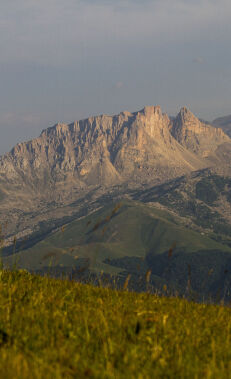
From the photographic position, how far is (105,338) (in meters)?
6.93

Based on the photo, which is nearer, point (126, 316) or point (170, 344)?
point (170, 344)

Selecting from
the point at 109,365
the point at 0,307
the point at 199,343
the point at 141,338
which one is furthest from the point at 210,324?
the point at 0,307

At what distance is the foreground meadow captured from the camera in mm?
5523

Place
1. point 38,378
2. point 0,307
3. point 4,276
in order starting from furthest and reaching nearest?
point 4,276
point 0,307
point 38,378

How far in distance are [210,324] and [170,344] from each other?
1.62m

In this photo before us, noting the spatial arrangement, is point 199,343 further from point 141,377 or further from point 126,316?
point 141,377

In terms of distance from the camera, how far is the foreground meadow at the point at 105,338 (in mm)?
5523

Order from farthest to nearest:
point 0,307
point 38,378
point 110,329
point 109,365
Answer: point 0,307 → point 110,329 → point 109,365 → point 38,378

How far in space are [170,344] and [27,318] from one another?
2.39m

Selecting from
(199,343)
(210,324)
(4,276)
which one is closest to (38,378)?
(199,343)

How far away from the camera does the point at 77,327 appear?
7.25m

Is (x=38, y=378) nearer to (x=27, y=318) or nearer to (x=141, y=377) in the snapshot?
(x=141, y=377)

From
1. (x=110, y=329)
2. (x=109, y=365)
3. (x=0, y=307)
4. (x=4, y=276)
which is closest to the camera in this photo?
(x=109, y=365)

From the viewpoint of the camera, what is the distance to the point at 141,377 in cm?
520
